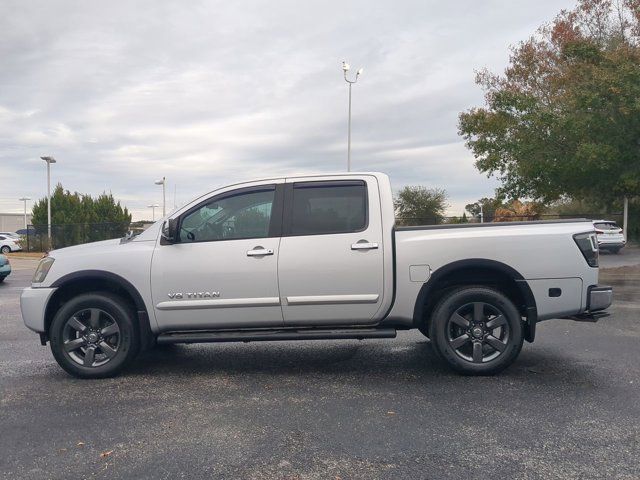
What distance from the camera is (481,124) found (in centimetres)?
2527

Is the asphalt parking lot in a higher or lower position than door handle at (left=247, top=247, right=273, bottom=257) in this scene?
lower

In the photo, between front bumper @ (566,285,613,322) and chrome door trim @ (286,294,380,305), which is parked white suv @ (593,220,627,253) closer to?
front bumper @ (566,285,613,322)

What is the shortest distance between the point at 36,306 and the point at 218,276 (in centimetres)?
180

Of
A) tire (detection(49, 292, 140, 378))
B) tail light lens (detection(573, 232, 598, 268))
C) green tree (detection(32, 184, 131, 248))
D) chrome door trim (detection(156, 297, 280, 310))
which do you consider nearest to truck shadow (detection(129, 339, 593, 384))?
tire (detection(49, 292, 140, 378))

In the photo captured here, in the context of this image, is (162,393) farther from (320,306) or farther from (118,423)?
(320,306)

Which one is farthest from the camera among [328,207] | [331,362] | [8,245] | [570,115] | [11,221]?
[11,221]

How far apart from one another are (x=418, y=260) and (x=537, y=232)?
113 cm

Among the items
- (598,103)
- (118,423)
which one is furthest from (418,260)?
(598,103)

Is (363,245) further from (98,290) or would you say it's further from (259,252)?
(98,290)

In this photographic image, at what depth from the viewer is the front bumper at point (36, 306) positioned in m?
5.47

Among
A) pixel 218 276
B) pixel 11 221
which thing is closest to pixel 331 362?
pixel 218 276

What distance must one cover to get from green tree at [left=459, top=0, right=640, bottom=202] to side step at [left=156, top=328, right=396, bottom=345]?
1651 centimetres

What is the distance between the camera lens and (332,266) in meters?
5.31

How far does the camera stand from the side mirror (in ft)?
17.9
